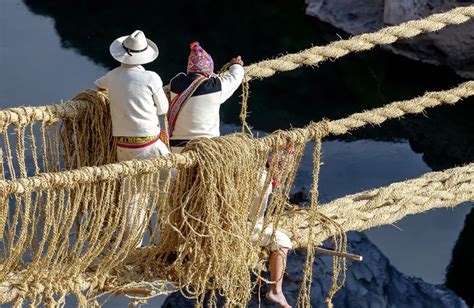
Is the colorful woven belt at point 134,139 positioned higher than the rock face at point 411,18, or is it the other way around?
the rock face at point 411,18

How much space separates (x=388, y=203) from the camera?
3.20 meters

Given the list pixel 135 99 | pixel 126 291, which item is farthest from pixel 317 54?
pixel 126 291

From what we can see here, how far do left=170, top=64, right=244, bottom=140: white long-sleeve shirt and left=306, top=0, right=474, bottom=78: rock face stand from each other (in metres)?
4.76

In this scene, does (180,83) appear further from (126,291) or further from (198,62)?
(126,291)

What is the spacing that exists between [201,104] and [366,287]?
2439mm

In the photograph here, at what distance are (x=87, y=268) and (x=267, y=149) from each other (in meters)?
0.62

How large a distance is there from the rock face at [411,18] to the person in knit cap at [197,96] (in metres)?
4.77

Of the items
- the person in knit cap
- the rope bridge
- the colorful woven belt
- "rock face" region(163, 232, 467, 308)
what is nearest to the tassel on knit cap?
the person in knit cap

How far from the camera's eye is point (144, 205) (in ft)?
8.64

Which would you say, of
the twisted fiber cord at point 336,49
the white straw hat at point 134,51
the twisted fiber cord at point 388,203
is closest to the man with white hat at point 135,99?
the white straw hat at point 134,51

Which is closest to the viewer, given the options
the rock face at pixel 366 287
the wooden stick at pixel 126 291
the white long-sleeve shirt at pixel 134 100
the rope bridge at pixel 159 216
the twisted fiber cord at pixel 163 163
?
the twisted fiber cord at pixel 163 163

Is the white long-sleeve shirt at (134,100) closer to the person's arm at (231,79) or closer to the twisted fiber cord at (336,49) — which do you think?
the person's arm at (231,79)

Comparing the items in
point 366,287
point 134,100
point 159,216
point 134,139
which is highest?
point 134,100

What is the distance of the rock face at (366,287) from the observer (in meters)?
4.73
